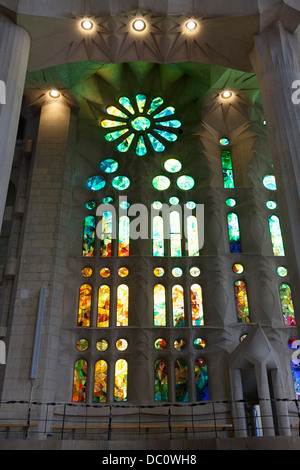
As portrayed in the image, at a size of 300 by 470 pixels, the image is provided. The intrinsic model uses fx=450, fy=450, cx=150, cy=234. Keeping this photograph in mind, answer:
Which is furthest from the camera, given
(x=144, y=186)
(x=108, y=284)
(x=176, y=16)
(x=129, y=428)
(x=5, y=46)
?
(x=144, y=186)

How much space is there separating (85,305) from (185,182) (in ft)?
24.7

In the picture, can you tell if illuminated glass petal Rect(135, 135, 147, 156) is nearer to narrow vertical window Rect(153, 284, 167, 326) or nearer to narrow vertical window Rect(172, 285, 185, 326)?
narrow vertical window Rect(153, 284, 167, 326)

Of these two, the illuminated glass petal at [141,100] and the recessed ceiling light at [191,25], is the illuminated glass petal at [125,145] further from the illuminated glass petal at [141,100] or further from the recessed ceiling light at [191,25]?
the recessed ceiling light at [191,25]

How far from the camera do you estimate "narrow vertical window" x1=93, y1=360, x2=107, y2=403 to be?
1711 cm

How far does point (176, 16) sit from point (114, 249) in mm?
9611

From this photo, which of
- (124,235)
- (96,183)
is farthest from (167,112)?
(124,235)

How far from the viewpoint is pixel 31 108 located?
70.2 feet

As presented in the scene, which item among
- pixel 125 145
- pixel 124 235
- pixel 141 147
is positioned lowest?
pixel 124 235

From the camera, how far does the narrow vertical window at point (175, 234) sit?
20125mm

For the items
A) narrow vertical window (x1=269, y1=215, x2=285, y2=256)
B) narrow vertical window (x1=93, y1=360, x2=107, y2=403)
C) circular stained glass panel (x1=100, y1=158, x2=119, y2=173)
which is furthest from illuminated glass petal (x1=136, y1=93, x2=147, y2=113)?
narrow vertical window (x1=93, y1=360, x2=107, y2=403)

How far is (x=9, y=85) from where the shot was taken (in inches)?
520

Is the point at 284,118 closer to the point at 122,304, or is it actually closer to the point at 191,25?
the point at 191,25

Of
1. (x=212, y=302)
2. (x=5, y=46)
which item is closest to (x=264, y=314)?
(x=212, y=302)
